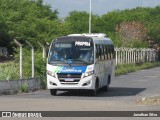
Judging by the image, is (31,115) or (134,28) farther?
(134,28)

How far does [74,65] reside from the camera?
26.6m

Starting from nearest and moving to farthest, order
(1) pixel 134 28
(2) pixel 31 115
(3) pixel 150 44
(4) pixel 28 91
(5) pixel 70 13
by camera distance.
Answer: (2) pixel 31 115, (4) pixel 28 91, (1) pixel 134 28, (3) pixel 150 44, (5) pixel 70 13

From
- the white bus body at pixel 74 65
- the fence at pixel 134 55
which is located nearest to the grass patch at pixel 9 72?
the white bus body at pixel 74 65

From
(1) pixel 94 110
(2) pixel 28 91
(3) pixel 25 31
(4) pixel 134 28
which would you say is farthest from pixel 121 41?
(1) pixel 94 110

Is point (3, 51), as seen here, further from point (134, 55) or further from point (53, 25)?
point (134, 55)

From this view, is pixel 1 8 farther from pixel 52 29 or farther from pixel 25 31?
pixel 52 29

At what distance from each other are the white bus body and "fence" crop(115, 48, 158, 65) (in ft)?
100

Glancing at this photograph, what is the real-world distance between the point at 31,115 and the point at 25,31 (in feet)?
209

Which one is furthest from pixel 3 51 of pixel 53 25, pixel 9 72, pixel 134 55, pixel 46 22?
pixel 9 72

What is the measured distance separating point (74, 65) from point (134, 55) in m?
47.4

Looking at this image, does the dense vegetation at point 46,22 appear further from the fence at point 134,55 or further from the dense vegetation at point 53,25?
the fence at point 134,55

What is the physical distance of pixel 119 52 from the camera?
2469 inches

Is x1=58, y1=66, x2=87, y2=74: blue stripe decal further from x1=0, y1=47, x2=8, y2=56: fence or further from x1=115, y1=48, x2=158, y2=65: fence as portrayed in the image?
x1=0, y1=47, x2=8, y2=56: fence

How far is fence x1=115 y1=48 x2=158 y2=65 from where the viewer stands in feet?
205
